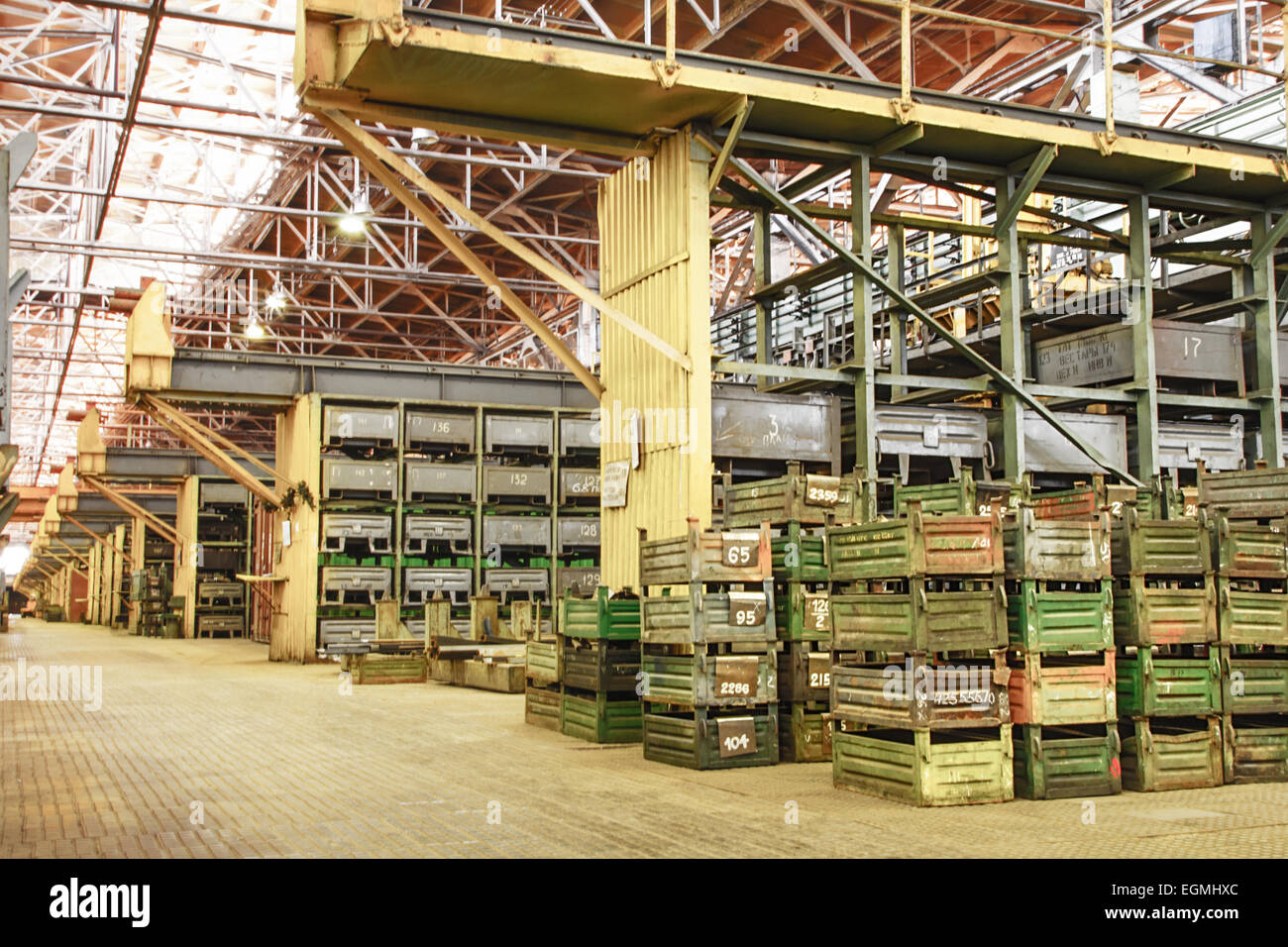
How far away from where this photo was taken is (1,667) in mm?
23000

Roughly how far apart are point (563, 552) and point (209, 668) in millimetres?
A: 6948

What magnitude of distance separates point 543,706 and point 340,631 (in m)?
10.8

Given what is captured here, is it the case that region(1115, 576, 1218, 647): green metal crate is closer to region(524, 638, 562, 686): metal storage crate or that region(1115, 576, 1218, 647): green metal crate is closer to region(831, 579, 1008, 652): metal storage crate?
region(831, 579, 1008, 652): metal storage crate

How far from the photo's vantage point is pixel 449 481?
22641 millimetres

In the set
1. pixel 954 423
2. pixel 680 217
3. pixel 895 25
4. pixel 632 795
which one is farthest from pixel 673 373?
pixel 895 25

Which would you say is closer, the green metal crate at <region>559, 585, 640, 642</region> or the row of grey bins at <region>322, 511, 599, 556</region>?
the green metal crate at <region>559, 585, 640, 642</region>

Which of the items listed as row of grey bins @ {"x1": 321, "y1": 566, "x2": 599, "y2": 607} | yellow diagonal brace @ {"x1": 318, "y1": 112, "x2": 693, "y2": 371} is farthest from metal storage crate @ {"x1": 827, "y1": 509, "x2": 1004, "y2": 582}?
row of grey bins @ {"x1": 321, "y1": 566, "x2": 599, "y2": 607}

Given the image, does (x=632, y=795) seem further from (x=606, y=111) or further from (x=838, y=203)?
(x=838, y=203)

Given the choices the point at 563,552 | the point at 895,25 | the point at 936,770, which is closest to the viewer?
the point at 936,770

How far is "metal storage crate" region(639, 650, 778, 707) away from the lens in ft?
31.6

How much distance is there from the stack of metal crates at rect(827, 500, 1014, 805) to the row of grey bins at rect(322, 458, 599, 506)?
15.0 metres

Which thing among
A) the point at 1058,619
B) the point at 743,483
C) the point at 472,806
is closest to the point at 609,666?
the point at 743,483

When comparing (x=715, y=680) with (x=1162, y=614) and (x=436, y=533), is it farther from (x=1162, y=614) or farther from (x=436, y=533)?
(x=436, y=533)

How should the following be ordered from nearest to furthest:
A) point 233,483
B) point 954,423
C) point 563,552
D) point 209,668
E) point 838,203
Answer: point 954,423
point 209,668
point 563,552
point 838,203
point 233,483
